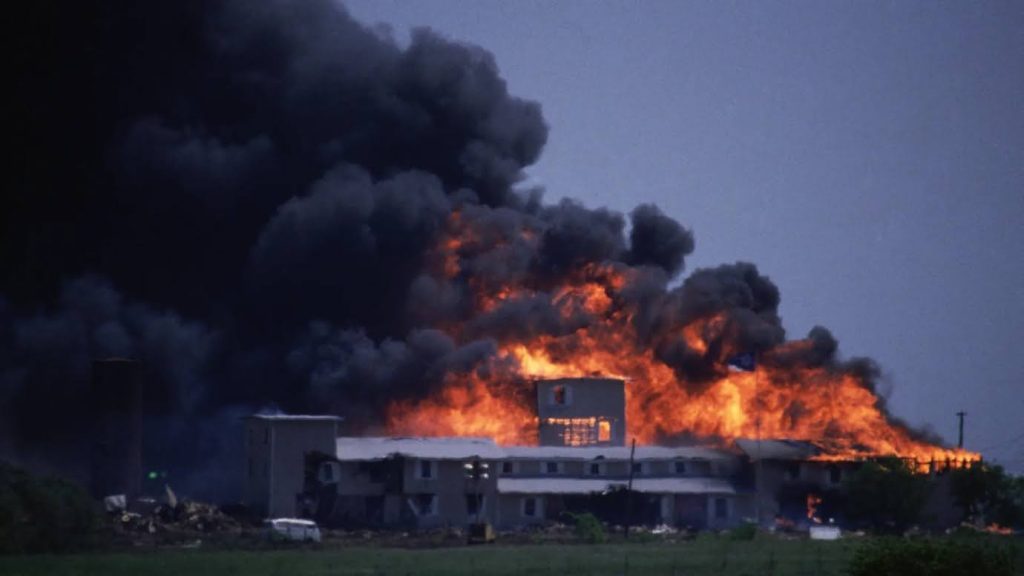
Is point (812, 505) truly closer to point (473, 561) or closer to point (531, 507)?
point (531, 507)

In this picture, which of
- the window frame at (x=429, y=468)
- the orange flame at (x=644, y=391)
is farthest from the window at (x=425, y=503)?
the orange flame at (x=644, y=391)

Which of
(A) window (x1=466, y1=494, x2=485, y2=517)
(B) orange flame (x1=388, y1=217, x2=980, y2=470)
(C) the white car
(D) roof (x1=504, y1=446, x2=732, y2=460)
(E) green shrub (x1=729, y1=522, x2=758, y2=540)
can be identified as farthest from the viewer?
(B) orange flame (x1=388, y1=217, x2=980, y2=470)

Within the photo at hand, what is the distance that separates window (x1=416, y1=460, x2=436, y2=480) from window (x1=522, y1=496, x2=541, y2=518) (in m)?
5.84

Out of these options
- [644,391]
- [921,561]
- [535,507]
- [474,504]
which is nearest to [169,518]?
[474,504]

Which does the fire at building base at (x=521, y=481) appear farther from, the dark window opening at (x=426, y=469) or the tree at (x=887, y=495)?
the tree at (x=887, y=495)

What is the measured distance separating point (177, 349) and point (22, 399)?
408 inches

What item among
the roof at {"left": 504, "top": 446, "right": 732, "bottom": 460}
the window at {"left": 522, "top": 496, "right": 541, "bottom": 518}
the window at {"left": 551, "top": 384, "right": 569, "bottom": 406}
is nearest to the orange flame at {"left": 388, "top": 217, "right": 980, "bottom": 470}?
the window at {"left": 551, "top": 384, "right": 569, "bottom": 406}

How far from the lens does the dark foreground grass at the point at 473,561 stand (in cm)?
5634

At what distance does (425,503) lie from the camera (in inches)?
3693

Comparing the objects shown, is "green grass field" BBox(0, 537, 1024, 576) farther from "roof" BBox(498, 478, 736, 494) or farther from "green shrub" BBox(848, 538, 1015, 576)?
"roof" BBox(498, 478, 736, 494)

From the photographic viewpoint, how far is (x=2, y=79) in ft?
386

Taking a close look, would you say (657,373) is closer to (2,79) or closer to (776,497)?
(776,497)

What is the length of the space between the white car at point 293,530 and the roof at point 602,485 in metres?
17.1

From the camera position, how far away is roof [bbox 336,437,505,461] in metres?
93.4
